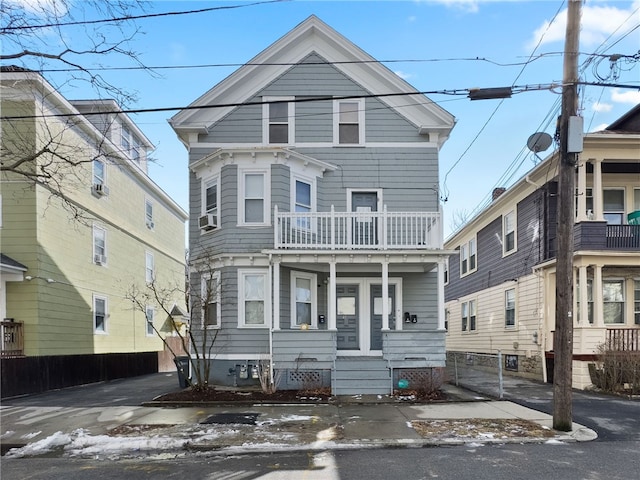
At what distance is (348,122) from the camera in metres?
14.4

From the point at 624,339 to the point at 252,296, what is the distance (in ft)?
32.4

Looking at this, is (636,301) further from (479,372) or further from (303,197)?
(303,197)

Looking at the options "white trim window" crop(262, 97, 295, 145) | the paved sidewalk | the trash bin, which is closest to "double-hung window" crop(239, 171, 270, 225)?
"white trim window" crop(262, 97, 295, 145)

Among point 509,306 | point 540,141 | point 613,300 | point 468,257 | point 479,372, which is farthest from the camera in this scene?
point 468,257

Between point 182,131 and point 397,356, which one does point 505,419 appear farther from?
point 182,131

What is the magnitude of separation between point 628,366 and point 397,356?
5.73 m

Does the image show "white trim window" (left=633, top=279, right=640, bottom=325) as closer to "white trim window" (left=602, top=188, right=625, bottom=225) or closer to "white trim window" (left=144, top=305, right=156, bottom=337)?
"white trim window" (left=602, top=188, right=625, bottom=225)

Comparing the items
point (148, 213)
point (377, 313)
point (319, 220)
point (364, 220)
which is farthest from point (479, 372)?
point (148, 213)

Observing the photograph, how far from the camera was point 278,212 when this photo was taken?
12.7 m

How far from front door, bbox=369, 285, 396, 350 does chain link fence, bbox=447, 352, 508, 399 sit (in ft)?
7.42

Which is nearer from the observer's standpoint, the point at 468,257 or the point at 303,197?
the point at 303,197

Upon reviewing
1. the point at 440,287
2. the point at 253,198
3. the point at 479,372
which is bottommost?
the point at 479,372

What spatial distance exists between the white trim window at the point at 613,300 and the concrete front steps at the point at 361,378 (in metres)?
7.48

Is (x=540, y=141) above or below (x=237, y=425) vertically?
above
